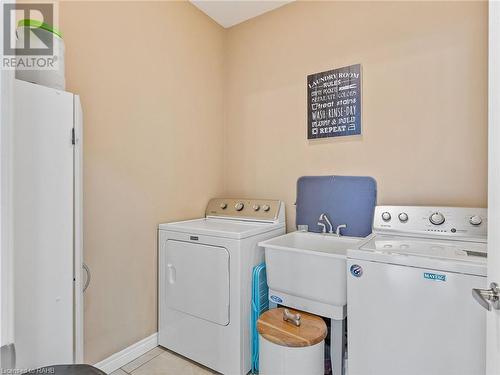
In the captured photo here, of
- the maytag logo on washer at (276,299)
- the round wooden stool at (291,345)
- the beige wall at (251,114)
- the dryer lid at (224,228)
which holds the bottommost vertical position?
the round wooden stool at (291,345)

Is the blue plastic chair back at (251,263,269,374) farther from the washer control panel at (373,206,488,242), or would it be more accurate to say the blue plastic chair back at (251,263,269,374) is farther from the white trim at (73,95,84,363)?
the white trim at (73,95,84,363)

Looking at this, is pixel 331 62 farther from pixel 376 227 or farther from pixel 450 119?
pixel 376 227

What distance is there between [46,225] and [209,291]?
42.4 inches

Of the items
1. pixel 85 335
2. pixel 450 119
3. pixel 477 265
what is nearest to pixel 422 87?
pixel 450 119

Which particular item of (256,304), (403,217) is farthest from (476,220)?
(256,304)

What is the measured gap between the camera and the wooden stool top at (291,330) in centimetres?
147

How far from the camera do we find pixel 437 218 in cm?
167

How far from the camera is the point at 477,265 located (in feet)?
3.85

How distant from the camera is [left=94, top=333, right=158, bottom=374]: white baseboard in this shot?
1829 mm

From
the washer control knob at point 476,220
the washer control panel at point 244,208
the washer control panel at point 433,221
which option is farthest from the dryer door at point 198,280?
the washer control knob at point 476,220

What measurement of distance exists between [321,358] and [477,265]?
36.2 inches

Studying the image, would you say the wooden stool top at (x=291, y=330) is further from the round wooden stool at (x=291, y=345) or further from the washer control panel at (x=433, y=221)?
the washer control panel at (x=433, y=221)

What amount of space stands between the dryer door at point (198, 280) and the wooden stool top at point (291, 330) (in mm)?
317

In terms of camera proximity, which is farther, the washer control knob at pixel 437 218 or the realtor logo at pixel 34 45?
the washer control knob at pixel 437 218
